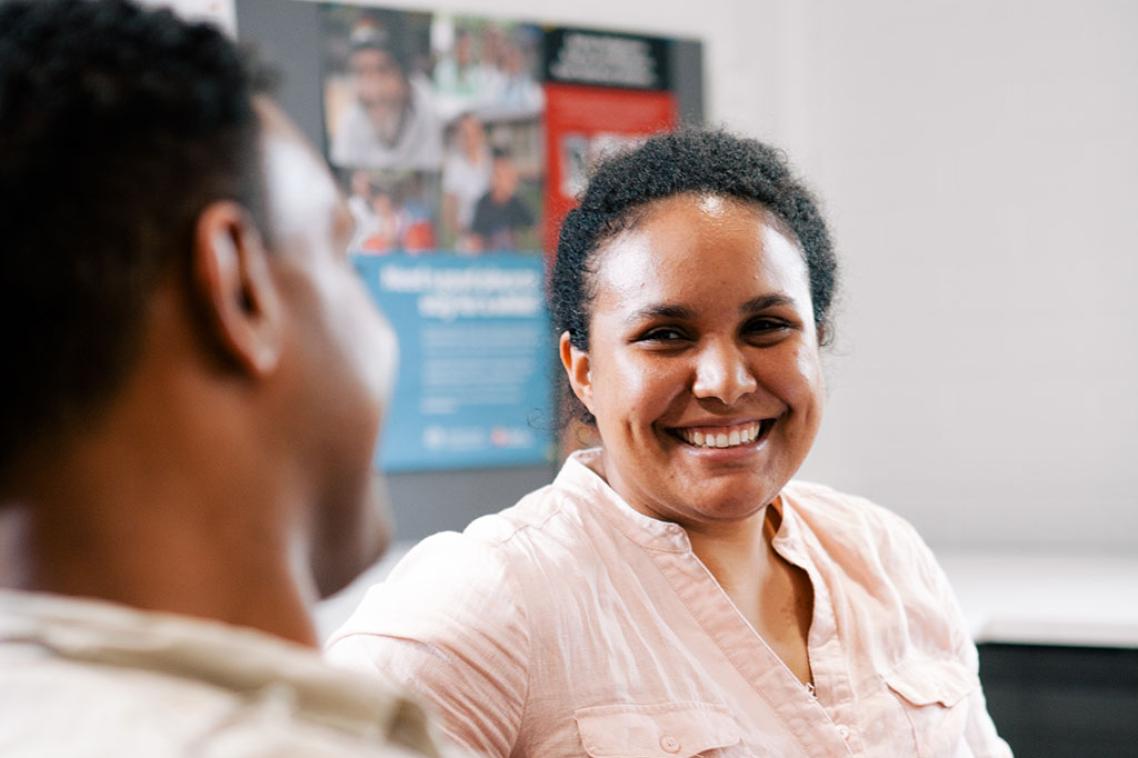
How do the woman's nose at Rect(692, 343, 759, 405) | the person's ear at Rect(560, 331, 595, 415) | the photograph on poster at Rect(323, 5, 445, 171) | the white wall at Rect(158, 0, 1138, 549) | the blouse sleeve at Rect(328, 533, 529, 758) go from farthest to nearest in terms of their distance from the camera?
the white wall at Rect(158, 0, 1138, 549) < the photograph on poster at Rect(323, 5, 445, 171) < the person's ear at Rect(560, 331, 595, 415) < the woman's nose at Rect(692, 343, 759, 405) < the blouse sleeve at Rect(328, 533, 529, 758)

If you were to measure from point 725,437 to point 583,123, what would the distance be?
1.47 meters

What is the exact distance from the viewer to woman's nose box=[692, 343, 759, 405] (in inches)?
52.2

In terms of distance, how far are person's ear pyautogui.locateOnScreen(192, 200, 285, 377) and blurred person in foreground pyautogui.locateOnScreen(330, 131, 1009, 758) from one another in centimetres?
63

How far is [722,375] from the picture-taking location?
133 cm

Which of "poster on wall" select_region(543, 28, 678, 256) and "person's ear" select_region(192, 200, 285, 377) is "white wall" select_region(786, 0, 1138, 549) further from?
→ "person's ear" select_region(192, 200, 285, 377)

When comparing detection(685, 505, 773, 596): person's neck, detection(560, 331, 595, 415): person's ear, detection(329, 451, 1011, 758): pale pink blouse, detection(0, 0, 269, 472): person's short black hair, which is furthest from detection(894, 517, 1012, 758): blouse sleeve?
detection(0, 0, 269, 472): person's short black hair

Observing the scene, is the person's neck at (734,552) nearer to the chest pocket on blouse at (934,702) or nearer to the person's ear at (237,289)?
the chest pocket on blouse at (934,702)

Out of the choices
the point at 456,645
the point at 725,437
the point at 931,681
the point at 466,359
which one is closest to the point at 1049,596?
the point at 931,681

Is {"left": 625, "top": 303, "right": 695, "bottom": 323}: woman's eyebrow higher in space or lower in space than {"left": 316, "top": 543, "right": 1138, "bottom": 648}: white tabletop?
Answer: higher

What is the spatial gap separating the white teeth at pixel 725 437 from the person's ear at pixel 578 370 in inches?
5.6

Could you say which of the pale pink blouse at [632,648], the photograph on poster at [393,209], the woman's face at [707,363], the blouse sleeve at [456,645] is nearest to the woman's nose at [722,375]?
the woman's face at [707,363]

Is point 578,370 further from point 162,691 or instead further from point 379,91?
point 379,91

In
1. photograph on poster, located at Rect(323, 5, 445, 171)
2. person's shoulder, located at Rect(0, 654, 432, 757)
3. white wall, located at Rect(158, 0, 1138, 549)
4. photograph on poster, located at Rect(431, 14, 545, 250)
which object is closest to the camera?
person's shoulder, located at Rect(0, 654, 432, 757)

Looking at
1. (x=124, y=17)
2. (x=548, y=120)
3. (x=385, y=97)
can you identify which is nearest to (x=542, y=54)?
(x=548, y=120)
